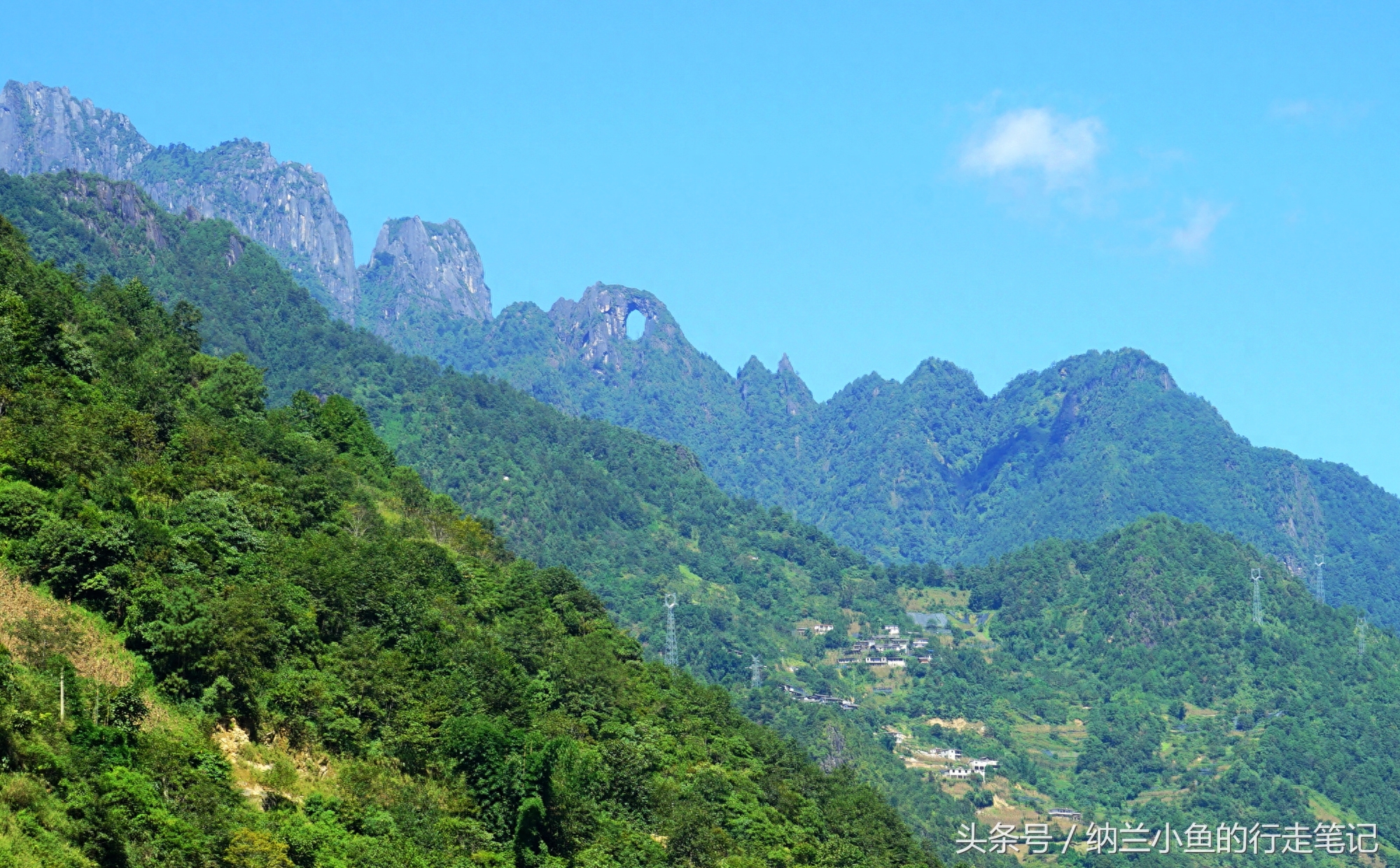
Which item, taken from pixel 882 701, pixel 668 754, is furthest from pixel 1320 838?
pixel 668 754

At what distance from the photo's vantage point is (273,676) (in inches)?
1983

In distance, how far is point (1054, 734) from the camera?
18388cm

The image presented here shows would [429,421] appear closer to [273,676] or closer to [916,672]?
[916,672]

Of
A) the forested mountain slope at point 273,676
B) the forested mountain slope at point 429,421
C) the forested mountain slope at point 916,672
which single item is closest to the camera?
the forested mountain slope at point 273,676

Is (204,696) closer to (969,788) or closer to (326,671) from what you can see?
(326,671)

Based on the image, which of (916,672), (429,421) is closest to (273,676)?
(429,421)

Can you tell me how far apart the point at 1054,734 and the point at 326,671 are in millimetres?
142389

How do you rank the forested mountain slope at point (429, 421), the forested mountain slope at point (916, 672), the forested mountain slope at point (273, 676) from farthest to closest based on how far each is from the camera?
1. the forested mountain slope at point (429, 421)
2. the forested mountain slope at point (916, 672)
3. the forested mountain slope at point (273, 676)

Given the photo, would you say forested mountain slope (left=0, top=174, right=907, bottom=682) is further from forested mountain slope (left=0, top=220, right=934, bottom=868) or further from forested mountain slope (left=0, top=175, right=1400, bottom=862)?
forested mountain slope (left=0, top=220, right=934, bottom=868)

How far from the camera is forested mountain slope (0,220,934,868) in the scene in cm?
4031

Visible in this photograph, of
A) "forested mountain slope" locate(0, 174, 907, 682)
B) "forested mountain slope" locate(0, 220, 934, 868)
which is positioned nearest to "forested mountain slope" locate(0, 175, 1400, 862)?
"forested mountain slope" locate(0, 174, 907, 682)

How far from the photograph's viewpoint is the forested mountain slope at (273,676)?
4031 centimetres

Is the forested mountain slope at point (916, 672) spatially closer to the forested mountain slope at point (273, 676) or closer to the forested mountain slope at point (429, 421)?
Answer: the forested mountain slope at point (429, 421)

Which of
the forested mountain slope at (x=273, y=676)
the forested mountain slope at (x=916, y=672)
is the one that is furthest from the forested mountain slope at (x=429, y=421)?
the forested mountain slope at (x=273, y=676)
